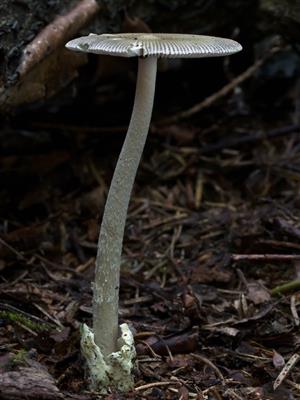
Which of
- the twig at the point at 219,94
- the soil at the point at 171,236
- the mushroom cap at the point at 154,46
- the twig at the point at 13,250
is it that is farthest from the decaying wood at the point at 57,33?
the twig at the point at 219,94

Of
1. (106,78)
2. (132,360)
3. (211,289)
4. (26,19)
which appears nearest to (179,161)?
(106,78)

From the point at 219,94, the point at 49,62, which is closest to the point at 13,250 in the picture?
the point at 49,62

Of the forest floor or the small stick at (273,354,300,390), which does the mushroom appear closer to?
the forest floor

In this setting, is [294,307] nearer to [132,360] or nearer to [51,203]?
[132,360]

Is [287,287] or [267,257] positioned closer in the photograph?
[287,287]

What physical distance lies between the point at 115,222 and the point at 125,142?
27 centimetres

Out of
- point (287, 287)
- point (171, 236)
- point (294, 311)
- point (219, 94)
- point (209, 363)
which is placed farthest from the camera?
point (219, 94)

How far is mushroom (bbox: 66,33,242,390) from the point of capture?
178 cm

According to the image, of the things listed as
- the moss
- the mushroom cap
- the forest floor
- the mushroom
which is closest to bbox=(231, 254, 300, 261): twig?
the forest floor

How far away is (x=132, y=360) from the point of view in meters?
2.06

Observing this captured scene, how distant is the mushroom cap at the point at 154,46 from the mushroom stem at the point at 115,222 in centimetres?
17

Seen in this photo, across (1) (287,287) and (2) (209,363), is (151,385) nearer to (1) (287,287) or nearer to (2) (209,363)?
(2) (209,363)

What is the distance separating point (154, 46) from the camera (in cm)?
176

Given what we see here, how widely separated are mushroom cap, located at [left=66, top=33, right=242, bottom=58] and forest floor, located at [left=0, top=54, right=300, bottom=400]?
39.8 inches
